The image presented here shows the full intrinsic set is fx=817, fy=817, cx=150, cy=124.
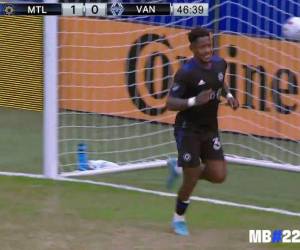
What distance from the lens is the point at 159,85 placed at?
412 inches

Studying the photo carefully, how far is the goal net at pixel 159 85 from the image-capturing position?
31.8 ft

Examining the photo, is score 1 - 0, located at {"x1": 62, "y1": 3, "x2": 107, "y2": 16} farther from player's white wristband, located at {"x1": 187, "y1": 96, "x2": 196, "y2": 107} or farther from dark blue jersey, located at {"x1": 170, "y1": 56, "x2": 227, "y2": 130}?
player's white wristband, located at {"x1": 187, "y1": 96, "x2": 196, "y2": 107}

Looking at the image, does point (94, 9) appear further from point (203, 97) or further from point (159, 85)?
point (203, 97)

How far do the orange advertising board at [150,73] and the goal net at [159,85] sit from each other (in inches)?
0.5

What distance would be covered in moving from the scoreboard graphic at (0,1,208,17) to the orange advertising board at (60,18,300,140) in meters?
0.60

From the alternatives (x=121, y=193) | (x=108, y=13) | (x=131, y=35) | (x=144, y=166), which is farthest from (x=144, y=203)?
(x=131, y=35)

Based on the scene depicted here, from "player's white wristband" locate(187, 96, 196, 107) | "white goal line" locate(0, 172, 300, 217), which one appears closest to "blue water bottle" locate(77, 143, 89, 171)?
"white goal line" locate(0, 172, 300, 217)

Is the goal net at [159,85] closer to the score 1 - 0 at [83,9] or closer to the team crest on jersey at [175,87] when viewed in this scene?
the score 1 - 0 at [83,9]

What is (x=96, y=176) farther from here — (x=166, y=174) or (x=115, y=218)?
(x=115, y=218)

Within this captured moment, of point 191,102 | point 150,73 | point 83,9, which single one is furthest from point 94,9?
point 191,102

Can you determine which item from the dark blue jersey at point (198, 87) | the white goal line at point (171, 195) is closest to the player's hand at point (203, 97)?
the dark blue jersey at point (198, 87)

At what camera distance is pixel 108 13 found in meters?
8.62

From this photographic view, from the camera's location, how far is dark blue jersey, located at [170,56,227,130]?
270 inches

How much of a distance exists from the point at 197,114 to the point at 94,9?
2189 mm
